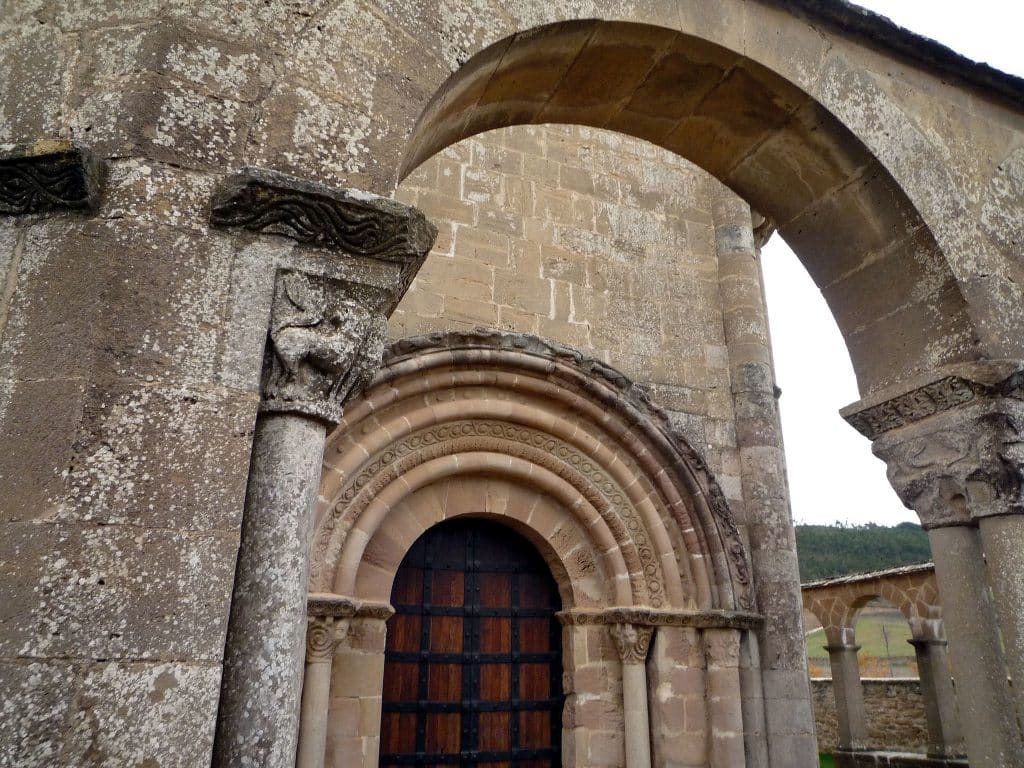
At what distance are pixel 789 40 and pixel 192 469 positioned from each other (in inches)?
116

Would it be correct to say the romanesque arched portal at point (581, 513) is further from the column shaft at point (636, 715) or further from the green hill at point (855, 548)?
the green hill at point (855, 548)

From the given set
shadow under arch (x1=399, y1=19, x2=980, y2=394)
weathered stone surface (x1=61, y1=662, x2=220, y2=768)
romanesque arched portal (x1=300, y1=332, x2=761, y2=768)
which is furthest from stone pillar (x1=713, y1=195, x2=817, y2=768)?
weathered stone surface (x1=61, y1=662, x2=220, y2=768)

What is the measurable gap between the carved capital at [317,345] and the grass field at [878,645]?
83.3 feet

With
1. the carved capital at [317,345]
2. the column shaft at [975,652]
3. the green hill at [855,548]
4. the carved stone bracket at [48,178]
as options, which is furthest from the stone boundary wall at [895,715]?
the green hill at [855,548]

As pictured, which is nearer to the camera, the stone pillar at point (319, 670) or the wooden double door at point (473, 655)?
the stone pillar at point (319, 670)

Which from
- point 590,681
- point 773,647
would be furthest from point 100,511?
point 773,647

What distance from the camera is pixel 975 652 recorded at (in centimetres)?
305

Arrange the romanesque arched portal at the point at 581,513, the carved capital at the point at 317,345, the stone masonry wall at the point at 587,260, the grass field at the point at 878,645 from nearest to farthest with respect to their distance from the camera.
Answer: the carved capital at the point at 317,345
the romanesque arched portal at the point at 581,513
the stone masonry wall at the point at 587,260
the grass field at the point at 878,645

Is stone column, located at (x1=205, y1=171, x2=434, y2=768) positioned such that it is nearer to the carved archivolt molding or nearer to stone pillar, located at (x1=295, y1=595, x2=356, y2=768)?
stone pillar, located at (x1=295, y1=595, x2=356, y2=768)

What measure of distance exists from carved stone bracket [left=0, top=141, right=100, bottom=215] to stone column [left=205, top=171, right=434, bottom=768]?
0.29m

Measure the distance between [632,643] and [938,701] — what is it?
8.07 metres

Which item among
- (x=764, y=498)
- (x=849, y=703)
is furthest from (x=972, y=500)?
(x=849, y=703)

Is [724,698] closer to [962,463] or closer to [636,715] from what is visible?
[636,715]

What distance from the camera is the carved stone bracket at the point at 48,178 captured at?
1787mm
